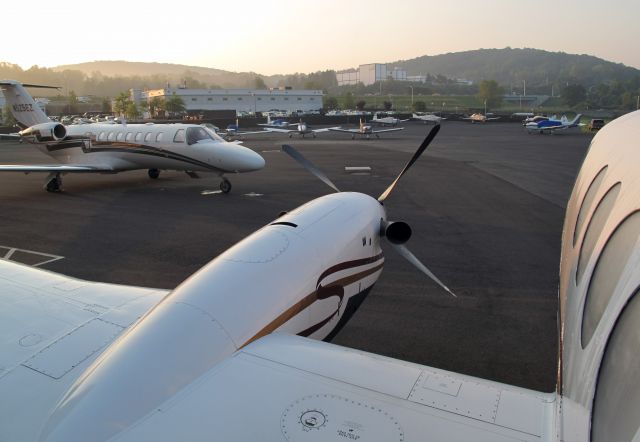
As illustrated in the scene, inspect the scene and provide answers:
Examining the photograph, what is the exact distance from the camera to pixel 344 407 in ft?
8.53

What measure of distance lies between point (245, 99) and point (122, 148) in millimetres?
124489

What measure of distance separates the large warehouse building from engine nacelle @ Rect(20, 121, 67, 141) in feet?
370

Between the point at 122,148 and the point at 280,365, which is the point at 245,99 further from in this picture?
the point at 280,365

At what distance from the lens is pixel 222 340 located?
136 inches

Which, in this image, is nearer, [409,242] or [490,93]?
[409,242]

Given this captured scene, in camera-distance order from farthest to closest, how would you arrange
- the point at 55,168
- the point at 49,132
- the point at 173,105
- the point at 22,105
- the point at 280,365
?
1. the point at 173,105
2. the point at 22,105
3. the point at 49,132
4. the point at 55,168
5. the point at 280,365

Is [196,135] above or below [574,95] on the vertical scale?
above

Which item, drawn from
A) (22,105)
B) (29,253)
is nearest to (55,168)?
(22,105)

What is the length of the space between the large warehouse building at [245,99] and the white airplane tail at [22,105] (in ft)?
364

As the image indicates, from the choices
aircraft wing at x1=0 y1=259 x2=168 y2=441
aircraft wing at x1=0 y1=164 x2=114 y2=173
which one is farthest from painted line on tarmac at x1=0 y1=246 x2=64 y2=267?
aircraft wing at x1=0 y1=164 x2=114 y2=173

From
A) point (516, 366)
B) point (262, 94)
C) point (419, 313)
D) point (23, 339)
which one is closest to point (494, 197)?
point (419, 313)

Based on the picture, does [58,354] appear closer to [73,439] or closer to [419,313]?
[73,439]

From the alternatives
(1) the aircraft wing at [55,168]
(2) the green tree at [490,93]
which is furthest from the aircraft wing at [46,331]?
(2) the green tree at [490,93]

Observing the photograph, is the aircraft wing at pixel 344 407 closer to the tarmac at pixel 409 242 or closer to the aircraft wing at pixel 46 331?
the aircraft wing at pixel 46 331
